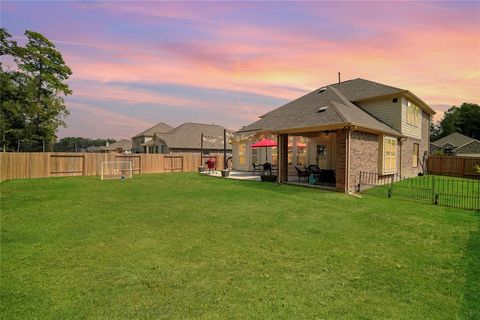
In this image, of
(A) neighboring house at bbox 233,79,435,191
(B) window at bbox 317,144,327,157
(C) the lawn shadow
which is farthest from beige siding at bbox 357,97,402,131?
(C) the lawn shadow

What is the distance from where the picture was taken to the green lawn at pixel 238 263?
3016mm

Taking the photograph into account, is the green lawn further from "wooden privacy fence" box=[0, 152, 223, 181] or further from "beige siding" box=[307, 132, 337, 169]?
"wooden privacy fence" box=[0, 152, 223, 181]

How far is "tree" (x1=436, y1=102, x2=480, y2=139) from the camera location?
2709 inches

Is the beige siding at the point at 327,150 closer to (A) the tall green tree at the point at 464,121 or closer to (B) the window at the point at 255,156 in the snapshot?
(B) the window at the point at 255,156

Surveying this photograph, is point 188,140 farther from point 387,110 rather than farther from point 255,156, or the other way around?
point 387,110

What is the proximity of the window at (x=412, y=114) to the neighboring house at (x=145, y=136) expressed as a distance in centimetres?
3946

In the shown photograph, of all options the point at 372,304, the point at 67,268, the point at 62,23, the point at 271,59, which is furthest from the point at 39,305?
the point at 271,59

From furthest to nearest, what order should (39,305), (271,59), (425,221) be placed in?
(271,59) < (425,221) < (39,305)

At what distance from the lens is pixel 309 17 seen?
9.84m

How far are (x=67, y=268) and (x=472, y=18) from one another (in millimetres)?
14855

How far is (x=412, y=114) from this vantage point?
17.4 metres

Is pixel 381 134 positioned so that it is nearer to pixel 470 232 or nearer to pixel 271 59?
pixel 271 59

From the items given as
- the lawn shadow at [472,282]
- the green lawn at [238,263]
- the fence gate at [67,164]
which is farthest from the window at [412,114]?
the fence gate at [67,164]

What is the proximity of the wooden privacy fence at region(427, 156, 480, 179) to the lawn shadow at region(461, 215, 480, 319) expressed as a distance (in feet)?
63.6
